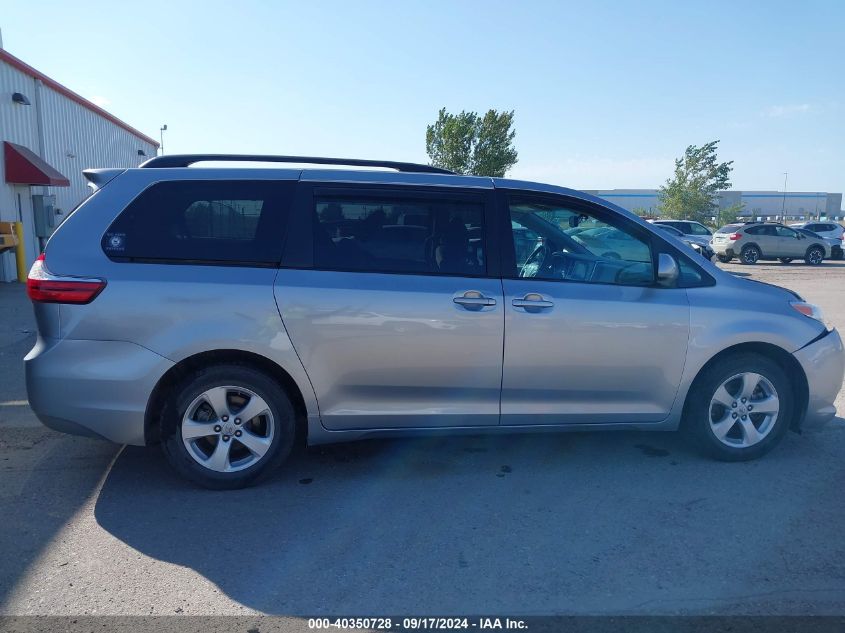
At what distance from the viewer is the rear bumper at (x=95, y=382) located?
3.89 meters

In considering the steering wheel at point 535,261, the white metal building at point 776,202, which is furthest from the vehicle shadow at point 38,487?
the white metal building at point 776,202

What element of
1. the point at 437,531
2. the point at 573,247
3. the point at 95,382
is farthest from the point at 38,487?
the point at 573,247

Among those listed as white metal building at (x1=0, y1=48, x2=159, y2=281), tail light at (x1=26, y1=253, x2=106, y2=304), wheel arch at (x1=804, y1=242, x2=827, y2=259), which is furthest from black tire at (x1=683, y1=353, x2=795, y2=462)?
wheel arch at (x1=804, y1=242, x2=827, y2=259)

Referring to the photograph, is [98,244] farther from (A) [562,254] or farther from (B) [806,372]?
(B) [806,372]

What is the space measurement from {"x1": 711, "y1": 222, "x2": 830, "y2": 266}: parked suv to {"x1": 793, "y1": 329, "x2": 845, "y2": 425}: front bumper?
21689mm

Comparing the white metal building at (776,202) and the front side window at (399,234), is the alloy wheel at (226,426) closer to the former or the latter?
the front side window at (399,234)

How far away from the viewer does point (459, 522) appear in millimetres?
3758

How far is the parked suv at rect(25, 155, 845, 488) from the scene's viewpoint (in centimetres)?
393

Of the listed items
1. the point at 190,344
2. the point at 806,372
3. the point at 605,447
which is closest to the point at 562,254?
the point at 605,447

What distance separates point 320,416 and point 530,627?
1.84 metres

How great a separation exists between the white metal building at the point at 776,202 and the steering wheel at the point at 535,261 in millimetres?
83348

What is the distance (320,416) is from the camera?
4.16 meters

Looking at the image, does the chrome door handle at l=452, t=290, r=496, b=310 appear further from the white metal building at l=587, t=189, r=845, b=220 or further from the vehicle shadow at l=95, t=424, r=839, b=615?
the white metal building at l=587, t=189, r=845, b=220

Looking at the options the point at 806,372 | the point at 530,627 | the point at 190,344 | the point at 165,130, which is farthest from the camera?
the point at 165,130
